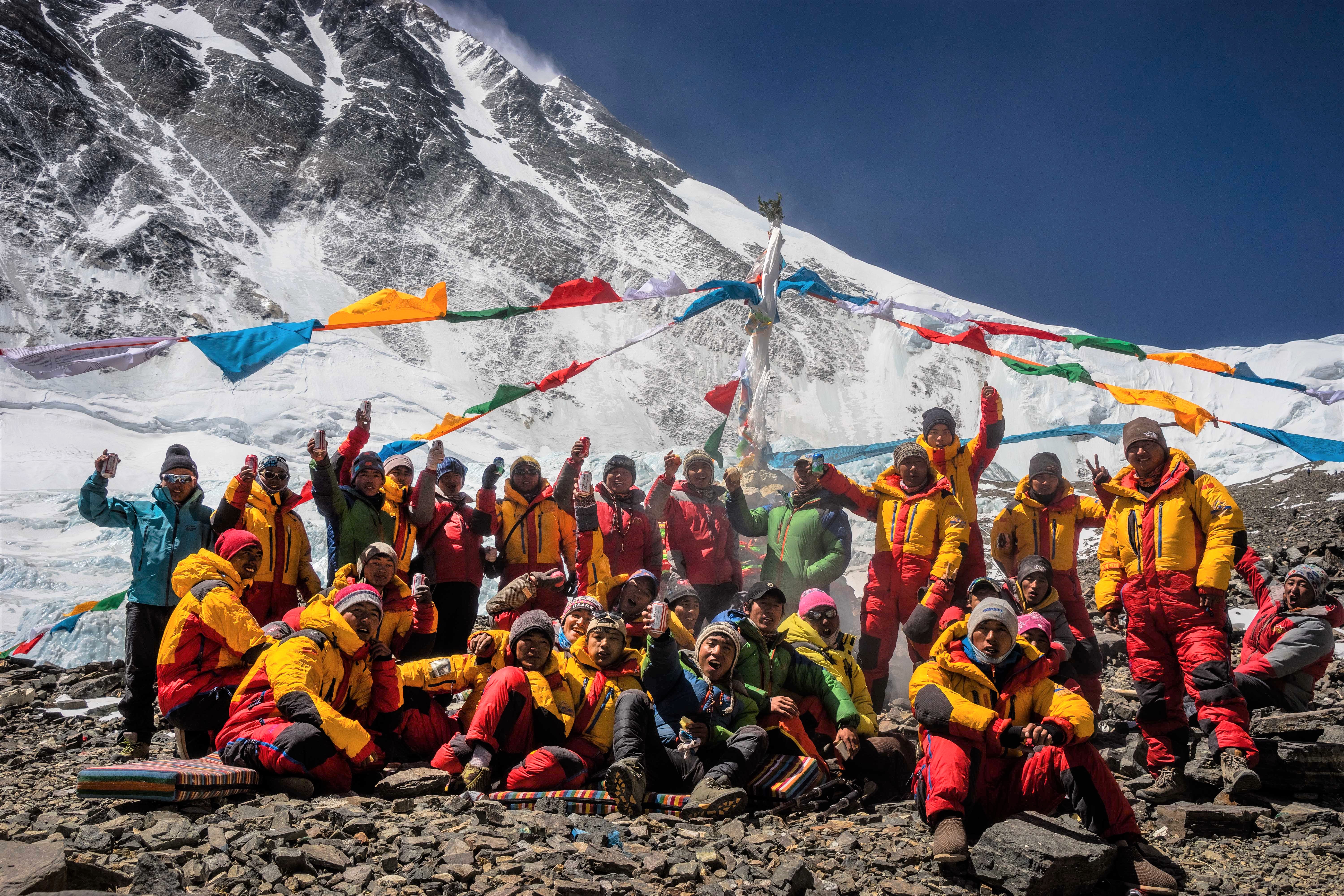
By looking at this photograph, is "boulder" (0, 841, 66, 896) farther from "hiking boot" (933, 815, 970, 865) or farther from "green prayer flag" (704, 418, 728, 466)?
"green prayer flag" (704, 418, 728, 466)

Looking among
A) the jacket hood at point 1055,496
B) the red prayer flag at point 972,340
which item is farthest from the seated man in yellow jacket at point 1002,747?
the red prayer flag at point 972,340

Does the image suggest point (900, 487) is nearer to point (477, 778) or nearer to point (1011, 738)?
point (1011, 738)

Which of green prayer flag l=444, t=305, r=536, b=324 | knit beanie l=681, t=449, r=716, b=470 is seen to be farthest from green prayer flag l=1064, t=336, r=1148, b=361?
→ green prayer flag l=444, t=305, r=536, b=324

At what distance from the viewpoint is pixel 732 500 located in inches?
233

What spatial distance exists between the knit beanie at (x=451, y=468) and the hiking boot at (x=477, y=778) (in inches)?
97.9

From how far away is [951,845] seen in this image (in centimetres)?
283

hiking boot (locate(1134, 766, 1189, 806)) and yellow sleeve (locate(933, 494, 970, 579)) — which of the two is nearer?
hiking boot (locate(1134, 766, 1189, 806))

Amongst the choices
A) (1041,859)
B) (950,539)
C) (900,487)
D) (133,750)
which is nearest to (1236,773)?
(1041,859)

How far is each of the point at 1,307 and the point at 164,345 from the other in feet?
132

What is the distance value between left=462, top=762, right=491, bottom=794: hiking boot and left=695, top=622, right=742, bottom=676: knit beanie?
3.66 feet

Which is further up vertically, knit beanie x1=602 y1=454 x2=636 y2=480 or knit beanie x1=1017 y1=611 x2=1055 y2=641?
knit beanie x1=602 y1=454 x2=636 y2=480

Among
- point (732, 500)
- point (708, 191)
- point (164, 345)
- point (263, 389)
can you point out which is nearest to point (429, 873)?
point (732, 500)

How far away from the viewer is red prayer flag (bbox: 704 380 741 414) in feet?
28.9

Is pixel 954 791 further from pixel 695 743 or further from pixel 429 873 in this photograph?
pixel 429 873
